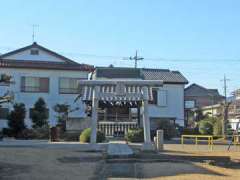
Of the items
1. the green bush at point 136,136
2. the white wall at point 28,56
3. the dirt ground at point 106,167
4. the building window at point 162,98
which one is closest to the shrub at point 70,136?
the green bush at point 136,136

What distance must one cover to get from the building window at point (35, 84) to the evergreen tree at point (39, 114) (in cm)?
279

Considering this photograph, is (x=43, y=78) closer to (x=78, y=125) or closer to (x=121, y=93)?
(x=78, y=125)

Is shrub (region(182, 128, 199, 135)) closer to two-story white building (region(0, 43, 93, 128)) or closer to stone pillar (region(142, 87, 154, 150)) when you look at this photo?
two-story white building (region(0, 43, 93, 128))

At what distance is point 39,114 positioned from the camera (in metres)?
43.4

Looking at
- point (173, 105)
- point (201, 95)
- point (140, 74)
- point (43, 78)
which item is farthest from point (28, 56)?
point (201, 95)

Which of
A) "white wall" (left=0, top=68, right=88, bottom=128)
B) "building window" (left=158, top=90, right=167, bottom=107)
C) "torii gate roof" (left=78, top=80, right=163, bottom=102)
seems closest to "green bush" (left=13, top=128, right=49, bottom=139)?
"white wall" (left=0, top=68, right=88, bottom=128)

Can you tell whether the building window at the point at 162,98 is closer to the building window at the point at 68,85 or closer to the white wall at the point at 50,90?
the white wall at the point at 50,90

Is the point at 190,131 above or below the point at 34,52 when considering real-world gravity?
below

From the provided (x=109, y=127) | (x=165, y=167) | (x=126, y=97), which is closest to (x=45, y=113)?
(x=109, y=127)

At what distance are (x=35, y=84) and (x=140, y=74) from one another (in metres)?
12.5

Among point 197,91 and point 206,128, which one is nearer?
point 206,128

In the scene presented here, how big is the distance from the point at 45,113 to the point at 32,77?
490cm

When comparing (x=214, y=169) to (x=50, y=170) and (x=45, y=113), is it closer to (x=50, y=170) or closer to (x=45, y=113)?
(x=50, y=170)

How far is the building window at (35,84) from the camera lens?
47906mm
